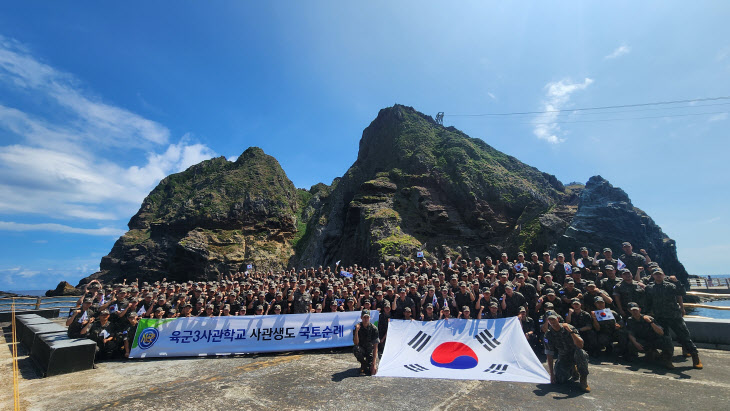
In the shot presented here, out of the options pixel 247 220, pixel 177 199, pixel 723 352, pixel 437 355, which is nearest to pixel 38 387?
pixel 437 355

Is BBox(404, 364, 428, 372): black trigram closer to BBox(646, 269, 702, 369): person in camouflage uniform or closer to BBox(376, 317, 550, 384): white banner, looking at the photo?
BBox(376, 317, 550, 384): white banner

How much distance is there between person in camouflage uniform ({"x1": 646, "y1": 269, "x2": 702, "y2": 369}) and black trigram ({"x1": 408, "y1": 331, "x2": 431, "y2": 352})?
5.87 m

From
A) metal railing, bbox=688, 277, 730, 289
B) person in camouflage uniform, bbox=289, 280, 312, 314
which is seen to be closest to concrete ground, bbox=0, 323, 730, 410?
person in camouflage uniform, bbox=289, 280, 312, 314

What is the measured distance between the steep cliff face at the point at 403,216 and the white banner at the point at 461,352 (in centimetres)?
2221

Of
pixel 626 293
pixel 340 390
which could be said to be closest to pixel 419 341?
pixel 340 390

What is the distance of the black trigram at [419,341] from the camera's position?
813 centimetres

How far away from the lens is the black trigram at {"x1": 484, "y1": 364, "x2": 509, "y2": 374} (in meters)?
6.95

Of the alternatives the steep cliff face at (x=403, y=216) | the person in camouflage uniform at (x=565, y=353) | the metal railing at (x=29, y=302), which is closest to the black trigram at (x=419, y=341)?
the person in camouflage uniform at (x=565, y=353)

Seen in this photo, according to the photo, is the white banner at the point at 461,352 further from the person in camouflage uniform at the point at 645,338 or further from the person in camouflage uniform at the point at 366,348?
the person in camouflage uniform at the point at 645,338

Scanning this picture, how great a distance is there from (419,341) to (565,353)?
3300mm

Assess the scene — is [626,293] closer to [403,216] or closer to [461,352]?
[461,352]

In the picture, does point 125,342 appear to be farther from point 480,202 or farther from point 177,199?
point 177,199

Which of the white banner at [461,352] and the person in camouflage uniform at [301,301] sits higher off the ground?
the person in camouflage uniform at [301,301]

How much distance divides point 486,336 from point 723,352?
22.2 feet
